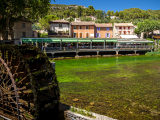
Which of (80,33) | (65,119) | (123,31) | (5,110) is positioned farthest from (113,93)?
(123,31)

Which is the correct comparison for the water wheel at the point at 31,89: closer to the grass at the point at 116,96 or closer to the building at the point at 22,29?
the grass at the point at 116,96

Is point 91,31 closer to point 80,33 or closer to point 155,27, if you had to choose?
point 80,33

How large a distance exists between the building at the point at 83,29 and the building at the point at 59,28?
185 cm

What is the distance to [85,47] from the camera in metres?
39.7

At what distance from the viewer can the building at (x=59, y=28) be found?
51250 mm

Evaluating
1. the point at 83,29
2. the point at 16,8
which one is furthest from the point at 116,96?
the point at 83,29

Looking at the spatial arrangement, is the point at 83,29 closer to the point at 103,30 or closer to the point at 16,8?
the point at 103,30

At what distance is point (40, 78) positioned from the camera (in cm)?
957

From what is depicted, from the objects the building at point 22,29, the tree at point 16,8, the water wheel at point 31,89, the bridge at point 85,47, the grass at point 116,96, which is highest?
the tree at point 16,8

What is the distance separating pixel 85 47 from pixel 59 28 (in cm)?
1633

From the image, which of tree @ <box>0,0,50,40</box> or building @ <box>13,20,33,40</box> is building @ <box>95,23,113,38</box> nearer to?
building @ <box>13,20,33,40</box>

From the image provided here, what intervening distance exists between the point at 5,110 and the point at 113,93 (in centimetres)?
849

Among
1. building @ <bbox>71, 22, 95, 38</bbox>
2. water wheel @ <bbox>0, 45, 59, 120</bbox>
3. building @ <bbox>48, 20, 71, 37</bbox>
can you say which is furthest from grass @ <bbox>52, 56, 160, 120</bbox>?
building @ <bbox>48, 20, 71, 37</bbox>

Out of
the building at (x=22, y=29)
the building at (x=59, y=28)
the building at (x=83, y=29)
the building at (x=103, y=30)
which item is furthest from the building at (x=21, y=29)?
the building at (x=103, y=30)
